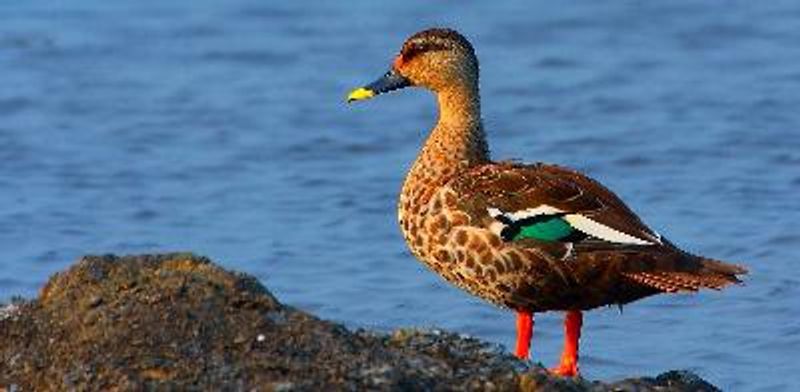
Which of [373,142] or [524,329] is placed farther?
[373,142]

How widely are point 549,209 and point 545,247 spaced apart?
173 mm

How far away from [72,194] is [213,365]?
7.06m

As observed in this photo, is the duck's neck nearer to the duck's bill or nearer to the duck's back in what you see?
the duck's bill

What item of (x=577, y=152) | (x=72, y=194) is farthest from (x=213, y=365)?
(x=577, y=152)

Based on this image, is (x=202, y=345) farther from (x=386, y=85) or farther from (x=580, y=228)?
(x=386, y=85)

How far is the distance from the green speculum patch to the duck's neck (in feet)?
1.93

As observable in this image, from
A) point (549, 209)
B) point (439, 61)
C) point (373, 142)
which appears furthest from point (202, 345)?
point (373, 142)

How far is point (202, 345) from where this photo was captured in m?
7.80

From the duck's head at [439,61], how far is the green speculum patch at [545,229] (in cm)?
124

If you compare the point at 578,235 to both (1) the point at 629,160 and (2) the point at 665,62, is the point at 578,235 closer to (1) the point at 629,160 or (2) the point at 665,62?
(1) the point at 629,160

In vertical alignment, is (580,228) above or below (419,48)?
below

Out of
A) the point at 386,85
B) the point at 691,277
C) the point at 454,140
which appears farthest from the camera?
the point at 386,85

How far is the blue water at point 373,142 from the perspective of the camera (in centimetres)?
1245

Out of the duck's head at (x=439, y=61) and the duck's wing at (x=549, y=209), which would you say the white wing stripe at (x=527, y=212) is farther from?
the duck's head at (x=439, y=61)
